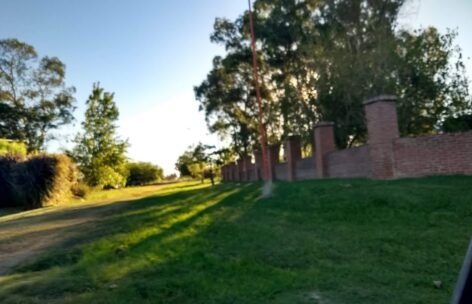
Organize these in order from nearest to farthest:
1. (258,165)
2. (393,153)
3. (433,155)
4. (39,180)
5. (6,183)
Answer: (433,155)
(393,153)
(39,180)
(6,183)
(258,165)

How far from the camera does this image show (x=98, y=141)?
119 feet

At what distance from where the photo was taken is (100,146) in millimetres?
36156

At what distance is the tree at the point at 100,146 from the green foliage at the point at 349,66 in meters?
15.4

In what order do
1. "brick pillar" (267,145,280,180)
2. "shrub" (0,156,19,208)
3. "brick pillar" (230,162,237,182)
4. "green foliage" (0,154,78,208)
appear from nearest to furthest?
"green foliage" (0,154,78,208) → "shrub" (0,156,19,208) → "brick pillar" (267,145,280,180) → "brick pillar" (230,162,237,182)

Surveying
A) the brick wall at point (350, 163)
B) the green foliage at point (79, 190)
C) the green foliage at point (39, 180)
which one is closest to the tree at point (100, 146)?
the green foliage at point (79, 190)

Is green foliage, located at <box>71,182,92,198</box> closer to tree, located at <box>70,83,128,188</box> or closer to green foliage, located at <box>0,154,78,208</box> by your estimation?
green foliage, located at <box>0,154,78,208</box>

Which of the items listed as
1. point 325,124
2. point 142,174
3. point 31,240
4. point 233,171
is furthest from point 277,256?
point 142,174

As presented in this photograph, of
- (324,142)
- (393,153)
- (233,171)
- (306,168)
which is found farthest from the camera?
(233,171)

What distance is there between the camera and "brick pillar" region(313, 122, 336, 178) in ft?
54.3

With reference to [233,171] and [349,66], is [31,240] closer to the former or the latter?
[349,66]

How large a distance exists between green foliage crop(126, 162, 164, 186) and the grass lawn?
49.5 metres

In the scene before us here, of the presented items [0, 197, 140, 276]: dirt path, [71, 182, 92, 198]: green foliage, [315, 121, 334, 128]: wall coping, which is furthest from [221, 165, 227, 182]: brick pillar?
[0, 197, 140, 276]: dirt path

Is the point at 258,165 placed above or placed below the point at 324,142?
below

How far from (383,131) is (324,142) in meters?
5.28
